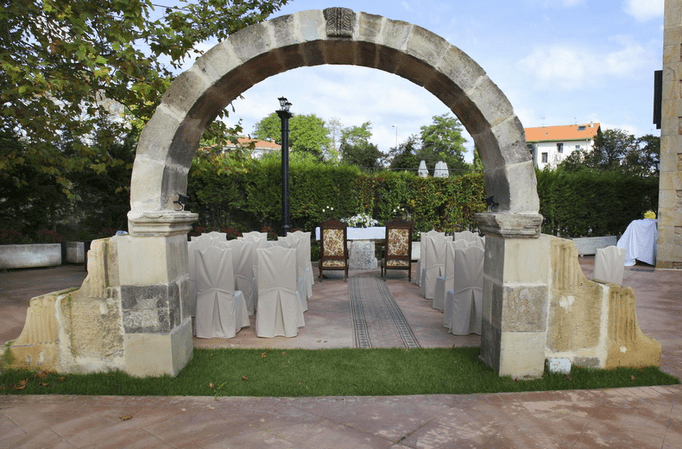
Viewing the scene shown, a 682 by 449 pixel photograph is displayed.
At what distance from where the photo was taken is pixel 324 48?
3.48m

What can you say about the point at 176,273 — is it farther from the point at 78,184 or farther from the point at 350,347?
the point at 78,184

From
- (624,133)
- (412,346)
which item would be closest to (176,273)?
(412,346)

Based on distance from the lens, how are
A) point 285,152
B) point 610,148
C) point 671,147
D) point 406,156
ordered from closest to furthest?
point 285,152 → point 671,147 → point 610,148 → point 406,156

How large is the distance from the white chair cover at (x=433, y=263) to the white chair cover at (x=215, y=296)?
10.4 ft

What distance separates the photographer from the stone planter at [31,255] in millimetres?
9227

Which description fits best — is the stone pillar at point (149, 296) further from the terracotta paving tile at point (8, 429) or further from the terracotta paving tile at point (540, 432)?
the terracotta paving tile at point (540, 432)

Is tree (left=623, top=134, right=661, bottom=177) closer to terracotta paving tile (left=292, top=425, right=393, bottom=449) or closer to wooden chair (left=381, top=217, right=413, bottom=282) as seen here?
wooden chair (left=381, top=217, right=413, bottom=282)

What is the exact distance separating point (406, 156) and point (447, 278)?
2730cm

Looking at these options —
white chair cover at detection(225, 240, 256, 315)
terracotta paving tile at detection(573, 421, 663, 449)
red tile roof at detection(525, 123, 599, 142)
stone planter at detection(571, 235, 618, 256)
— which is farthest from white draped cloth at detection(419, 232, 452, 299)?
red tile roof at detection(525, 123, 599, 142)

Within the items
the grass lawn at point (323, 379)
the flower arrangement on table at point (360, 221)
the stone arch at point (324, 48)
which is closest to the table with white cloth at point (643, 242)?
the flower arrangement on table at point (360, 221)

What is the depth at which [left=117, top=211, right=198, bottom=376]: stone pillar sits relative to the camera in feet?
11.0

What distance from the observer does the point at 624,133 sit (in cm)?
2686

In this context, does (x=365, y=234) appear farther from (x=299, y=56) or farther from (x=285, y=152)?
(x=299, y=56)

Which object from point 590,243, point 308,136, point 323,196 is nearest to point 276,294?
point 323,196
